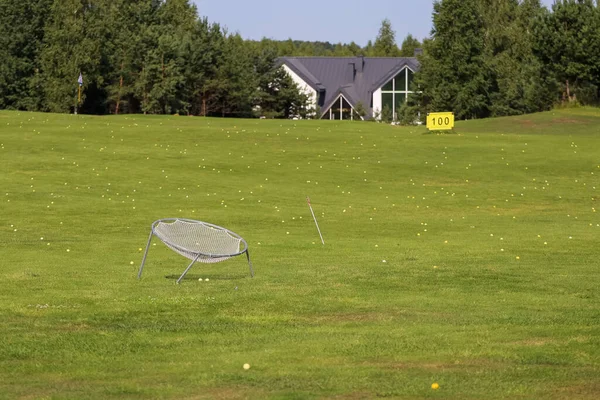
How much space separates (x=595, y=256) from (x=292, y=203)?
13886 millimetres

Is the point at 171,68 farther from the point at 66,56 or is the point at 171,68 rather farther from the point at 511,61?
the point at 511,61

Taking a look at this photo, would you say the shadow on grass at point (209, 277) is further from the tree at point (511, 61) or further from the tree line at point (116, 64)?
the tree line at point (116, 64)

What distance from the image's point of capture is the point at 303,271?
723 inches

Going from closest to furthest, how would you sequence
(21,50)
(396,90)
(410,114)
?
(21,50) → (410,114) → (396,90)

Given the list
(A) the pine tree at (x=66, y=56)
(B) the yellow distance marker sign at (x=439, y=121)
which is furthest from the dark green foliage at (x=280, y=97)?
(B) the yellow distance marker sign at (x=439, y=121)

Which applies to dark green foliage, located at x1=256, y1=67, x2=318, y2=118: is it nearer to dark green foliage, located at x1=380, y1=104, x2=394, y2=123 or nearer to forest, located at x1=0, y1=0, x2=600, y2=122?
forest, located at x1=0, y1=0, x2=600, y2=122

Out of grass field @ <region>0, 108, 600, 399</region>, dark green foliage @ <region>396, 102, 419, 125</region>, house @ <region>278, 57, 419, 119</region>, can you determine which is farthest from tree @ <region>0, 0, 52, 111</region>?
grass field @ <region>0, 108, 600, 399</region>

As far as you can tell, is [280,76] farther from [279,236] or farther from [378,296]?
[378,296]

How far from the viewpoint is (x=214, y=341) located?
11672 millimetres

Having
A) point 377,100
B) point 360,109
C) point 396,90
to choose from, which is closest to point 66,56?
point 360,109

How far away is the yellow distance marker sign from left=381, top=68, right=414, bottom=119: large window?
2736 inches

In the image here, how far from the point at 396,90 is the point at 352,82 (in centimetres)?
1304

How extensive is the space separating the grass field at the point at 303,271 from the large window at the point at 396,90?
7537 cm

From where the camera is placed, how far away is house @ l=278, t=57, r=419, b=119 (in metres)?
Result: 124
